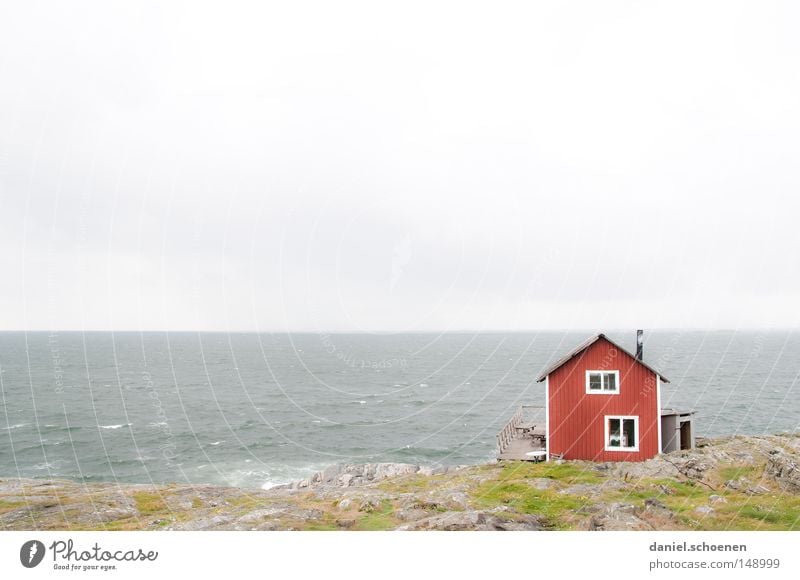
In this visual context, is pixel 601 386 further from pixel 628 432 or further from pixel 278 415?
pixel 278 415

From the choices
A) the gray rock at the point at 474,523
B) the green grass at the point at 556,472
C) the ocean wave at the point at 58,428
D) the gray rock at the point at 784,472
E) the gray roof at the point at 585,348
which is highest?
the gray roof at the point at 585,348

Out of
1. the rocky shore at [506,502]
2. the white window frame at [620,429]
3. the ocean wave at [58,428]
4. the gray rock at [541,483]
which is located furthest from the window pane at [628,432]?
the ocean wave at [58,428]

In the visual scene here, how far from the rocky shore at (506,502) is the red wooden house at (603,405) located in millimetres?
1279

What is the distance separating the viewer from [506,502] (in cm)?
1537

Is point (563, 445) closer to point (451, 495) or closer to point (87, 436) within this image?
point (451, 495)

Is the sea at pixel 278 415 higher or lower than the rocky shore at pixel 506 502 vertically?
lower

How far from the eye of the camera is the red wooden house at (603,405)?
67.9 ft

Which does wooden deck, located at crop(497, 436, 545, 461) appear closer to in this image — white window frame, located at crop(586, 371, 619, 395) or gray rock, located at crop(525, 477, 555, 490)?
white window frame, located at crop(586, 371, 619, 395)

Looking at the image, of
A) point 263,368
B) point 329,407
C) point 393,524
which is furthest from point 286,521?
point 263,368

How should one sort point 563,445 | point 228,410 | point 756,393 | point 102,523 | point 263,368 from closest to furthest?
point 102,523
point 563,445
point 228,410
point 756,393
point 263,368

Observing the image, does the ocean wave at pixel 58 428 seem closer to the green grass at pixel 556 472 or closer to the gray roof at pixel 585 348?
the green grass at pixel 556 472

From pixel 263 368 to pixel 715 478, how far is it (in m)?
110

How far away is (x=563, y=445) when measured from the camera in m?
21.5

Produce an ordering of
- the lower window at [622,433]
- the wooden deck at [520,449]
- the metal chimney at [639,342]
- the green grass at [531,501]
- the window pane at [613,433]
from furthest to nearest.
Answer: the wooden deck at [520,449] < the metal chimney at [639,342] < the window pane at [613,433] < the lower window at [622,433] < the green grass at [531,501]
